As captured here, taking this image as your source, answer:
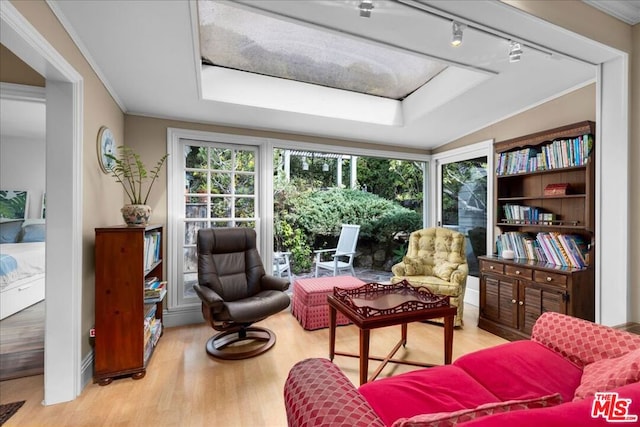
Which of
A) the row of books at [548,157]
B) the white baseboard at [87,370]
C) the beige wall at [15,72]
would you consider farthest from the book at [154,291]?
the row of books at [548,157]

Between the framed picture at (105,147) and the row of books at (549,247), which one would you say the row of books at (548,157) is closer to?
the row of books at (549,247)

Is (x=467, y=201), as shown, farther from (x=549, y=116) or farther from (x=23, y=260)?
(x=23, y=260)

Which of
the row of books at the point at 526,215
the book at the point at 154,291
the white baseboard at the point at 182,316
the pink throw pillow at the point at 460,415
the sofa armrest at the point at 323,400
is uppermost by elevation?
the row of books at the point at 526,215

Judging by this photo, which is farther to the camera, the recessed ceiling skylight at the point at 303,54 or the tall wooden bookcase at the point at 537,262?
the tall wooden bookcase at the point at 537,262

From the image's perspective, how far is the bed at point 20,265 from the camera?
3271mm


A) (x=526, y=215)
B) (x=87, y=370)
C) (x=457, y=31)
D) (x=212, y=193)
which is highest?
(x=457, y=31)

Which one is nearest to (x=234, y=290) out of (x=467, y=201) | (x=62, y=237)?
(x=62, y=237)

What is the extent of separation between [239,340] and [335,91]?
2666 millimetres

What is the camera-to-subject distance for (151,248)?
2453 mm

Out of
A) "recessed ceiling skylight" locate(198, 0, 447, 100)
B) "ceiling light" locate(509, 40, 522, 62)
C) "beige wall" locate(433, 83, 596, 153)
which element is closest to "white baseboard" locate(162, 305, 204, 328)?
"recessed ceiling skylight" locate(198, 0, 447, 100)

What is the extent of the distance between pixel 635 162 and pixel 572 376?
5.38 feet

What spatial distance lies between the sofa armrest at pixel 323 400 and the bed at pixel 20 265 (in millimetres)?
3985

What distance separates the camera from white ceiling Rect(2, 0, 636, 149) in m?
1.63

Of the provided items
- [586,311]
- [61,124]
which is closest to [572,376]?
[586,311]
